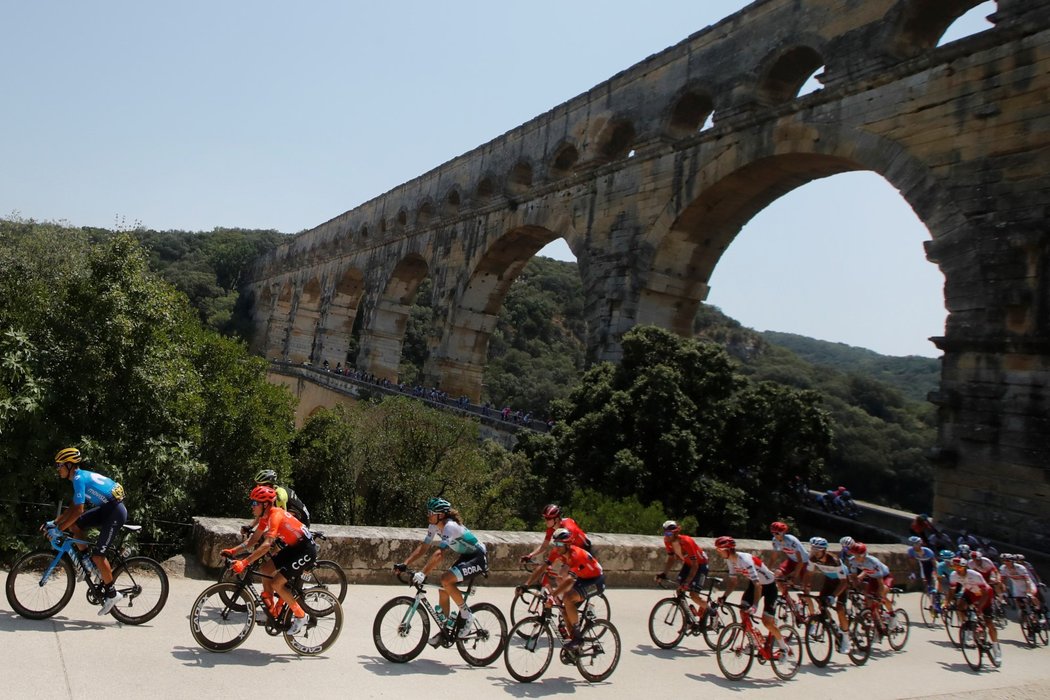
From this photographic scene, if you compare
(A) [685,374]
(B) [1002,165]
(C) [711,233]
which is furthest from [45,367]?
(C) [711,233]

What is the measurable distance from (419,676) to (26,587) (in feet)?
7.12

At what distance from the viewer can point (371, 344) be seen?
82.2 feet

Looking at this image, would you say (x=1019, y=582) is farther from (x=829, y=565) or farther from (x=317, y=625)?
(x=317, y=625)

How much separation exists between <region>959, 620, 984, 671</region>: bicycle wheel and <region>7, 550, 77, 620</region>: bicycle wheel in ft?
19.9

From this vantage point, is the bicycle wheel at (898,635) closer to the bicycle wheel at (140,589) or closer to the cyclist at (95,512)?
the bicycle wheel at (140,589)

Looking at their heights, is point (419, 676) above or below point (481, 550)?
below

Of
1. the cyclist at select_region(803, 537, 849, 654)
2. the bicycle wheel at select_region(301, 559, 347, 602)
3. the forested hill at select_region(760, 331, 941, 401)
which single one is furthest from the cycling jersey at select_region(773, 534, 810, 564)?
the forested hill at select_region(760, 331, 941, 401)

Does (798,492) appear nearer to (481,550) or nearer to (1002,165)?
(1002,165)

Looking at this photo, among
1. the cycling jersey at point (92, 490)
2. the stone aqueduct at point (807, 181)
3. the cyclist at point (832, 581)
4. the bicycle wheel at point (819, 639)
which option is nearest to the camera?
the cycling jersey at point (92, 490)

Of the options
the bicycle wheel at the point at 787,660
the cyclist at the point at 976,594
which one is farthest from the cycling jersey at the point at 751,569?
the cyclist at the point at 976,594

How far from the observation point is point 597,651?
4.08m

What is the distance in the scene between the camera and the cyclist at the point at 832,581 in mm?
5098

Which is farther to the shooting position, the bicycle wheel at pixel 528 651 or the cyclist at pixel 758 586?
the cyclist at pixel 758 586

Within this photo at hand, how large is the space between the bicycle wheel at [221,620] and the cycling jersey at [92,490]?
2.69ft
